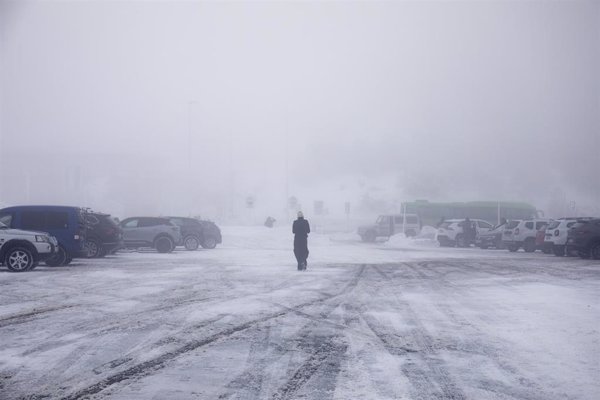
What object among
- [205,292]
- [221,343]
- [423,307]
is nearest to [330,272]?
[205,292]

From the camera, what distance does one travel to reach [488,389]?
15.6ft

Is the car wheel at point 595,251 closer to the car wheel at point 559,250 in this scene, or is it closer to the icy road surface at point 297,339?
the car wheel at point 559,250

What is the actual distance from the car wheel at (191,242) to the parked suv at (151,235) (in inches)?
106

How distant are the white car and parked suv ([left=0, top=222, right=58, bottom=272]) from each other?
20.3 metres

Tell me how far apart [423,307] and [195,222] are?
66.6ft

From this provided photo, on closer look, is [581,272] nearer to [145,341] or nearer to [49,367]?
[145,341]

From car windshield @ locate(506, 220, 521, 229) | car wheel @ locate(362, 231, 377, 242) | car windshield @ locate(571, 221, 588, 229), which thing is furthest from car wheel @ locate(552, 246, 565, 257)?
car wheel @ locate(362, 231, 377, 242)

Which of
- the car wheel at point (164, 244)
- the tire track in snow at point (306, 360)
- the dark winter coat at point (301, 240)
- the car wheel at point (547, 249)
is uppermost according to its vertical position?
the dark winter coat at point (301, 240)

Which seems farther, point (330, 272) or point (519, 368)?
point (330, 272)

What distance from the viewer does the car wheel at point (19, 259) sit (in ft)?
49.3

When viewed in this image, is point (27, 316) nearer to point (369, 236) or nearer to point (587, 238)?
point (587, 238)

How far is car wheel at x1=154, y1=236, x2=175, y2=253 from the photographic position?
24953mm

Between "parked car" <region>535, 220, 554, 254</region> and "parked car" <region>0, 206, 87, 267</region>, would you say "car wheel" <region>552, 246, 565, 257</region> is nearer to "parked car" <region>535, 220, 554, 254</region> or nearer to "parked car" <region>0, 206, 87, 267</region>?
"parked car" <region>535, 220, 554, 254</region>

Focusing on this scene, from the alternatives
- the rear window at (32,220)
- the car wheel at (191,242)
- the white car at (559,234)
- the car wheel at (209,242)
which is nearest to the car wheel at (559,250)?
the white car at (559,234)
